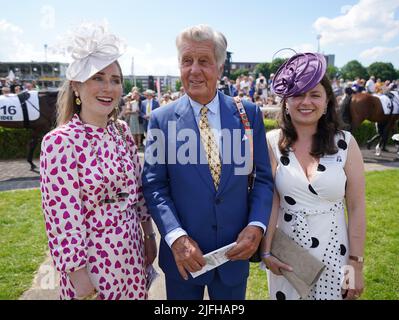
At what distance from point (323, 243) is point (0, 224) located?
194 inches

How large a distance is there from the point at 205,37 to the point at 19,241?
13.5ft

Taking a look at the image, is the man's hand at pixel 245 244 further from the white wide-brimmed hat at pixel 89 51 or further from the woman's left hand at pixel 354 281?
the white wide-brimmed hat at pixel 89 51

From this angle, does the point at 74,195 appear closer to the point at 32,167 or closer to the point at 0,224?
the point at 0,224

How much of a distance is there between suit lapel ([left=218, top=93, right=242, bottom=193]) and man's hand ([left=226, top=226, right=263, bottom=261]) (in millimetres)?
→ 286

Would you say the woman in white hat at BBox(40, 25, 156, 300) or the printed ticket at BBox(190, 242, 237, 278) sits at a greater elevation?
the woman in white hat at BBox(40, 25, 156, 300)

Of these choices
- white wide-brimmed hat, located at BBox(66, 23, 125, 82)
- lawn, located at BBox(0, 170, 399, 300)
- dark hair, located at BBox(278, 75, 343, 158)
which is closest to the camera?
white wide-brimmed hat, located at BBox(66, 23, 125, 82)

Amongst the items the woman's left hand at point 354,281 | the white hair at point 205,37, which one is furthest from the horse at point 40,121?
the woman's left hand at point 354,281

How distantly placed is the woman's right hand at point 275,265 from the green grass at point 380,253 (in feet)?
4.47

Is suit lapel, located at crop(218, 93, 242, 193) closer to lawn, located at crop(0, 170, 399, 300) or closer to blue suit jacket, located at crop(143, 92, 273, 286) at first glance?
blue suit jacket, located at crop(143, 92, 273, 286)

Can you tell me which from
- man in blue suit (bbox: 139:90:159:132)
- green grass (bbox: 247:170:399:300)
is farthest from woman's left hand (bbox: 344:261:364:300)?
man in blue suit (bbox: 139:90:159:132)

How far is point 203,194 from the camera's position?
189 cm

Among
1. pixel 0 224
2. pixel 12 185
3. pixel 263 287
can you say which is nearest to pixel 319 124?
pixel 263 287

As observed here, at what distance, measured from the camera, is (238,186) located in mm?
1951

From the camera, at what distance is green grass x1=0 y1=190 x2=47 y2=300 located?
3543mm
